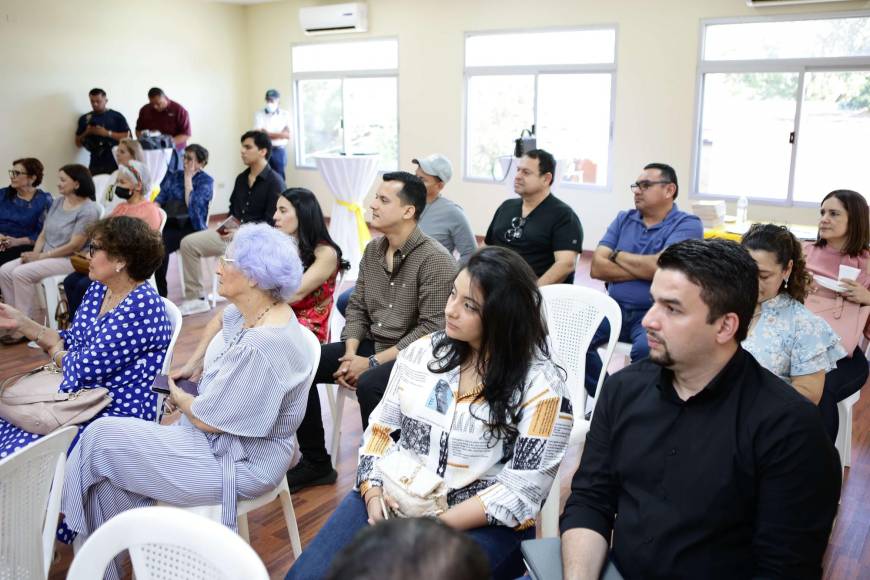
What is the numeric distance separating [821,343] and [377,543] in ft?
6.61

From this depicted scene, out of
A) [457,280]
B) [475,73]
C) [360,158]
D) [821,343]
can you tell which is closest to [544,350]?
[457,280]

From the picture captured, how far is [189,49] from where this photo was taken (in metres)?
10.7

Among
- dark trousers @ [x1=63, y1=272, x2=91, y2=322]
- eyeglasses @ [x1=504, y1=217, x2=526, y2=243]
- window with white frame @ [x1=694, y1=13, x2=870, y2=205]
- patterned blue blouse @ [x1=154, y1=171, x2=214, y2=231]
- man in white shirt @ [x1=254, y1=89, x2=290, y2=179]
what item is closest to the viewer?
eyeglasses @ [x1=504, y1=217, x2=526, y2=243]

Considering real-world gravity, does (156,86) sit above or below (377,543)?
above

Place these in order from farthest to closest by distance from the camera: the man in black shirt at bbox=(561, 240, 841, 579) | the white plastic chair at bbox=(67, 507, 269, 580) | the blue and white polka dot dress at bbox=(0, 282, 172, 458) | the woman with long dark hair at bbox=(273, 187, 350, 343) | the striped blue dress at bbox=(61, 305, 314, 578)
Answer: the woman with long dark hair at bbox=(273, 187, 350, 343), the blue and white polka dot dress at bbox=(0, 282, 172, 458), the striped blue dress at bbox=(61, 305, 314, 578), the man in black shirt at bbox=(561, 240, 841, 579), the white plastic chair at bbox=(67, 507, 269, 580)

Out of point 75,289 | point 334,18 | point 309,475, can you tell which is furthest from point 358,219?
point 309,475

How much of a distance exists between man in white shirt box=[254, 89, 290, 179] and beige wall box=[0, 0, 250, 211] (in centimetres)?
92

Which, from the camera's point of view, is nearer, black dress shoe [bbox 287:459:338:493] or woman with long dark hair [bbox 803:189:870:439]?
woman with long dark hair [bbox 803:189:870:439]

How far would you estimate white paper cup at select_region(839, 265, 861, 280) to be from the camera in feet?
10.4

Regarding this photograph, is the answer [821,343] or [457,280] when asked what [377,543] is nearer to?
[457,280]

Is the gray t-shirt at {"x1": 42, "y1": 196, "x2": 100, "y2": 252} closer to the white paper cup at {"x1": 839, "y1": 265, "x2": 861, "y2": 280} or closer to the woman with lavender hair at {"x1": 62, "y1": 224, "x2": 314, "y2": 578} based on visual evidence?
the woman with lavender hair at {"x1": 62, "y1": 224, "x2": 314, "y2": 578}

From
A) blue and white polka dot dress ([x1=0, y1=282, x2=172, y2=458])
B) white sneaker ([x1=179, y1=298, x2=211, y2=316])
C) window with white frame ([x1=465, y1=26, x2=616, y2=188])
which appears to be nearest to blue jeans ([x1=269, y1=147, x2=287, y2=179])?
window with white frame ([x1=465, y1=26, x2=616, y2=188])

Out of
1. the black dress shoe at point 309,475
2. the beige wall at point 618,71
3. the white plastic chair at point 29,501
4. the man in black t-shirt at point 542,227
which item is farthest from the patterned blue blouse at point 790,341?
the beige wall at point 618,71

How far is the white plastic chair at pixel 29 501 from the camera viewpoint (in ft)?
5.24
